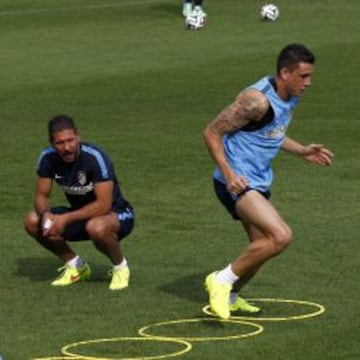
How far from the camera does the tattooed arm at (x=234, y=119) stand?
1238cm

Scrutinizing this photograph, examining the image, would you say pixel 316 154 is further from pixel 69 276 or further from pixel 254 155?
pixel 69 276

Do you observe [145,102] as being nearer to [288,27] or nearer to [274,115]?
[288,27]

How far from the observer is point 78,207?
14023 millimetres

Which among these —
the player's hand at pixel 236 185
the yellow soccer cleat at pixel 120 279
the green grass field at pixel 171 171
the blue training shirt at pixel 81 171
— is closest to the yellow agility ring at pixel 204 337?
the green grass field at pixel 171 171

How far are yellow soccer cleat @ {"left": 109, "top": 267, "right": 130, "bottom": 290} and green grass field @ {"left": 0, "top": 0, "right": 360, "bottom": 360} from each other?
0.09m

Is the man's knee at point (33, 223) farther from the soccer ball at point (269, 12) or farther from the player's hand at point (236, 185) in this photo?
the soccer ball at point (269, 12)

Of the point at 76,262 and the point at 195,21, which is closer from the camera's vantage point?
the point at 76,262

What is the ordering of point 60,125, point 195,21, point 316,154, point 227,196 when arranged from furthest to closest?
point 195,21 < point 60,125 < point 316,154 < point 227,196

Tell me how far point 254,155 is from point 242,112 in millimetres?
416

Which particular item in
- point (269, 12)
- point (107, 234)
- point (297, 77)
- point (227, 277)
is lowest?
point (227, 277)

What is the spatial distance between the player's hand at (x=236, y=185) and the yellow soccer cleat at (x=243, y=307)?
1.08 meters

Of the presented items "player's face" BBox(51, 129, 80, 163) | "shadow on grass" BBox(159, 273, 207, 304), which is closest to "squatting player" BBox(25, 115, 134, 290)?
"player's face" BBox(51, 129, 80, 163)

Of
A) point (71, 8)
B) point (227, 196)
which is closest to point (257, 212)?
point (227, 196)

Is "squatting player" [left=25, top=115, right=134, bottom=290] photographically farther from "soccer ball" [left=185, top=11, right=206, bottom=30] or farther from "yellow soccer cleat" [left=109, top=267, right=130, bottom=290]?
"soccer ball" [left=185, top=11, right=206, bottom=30]
